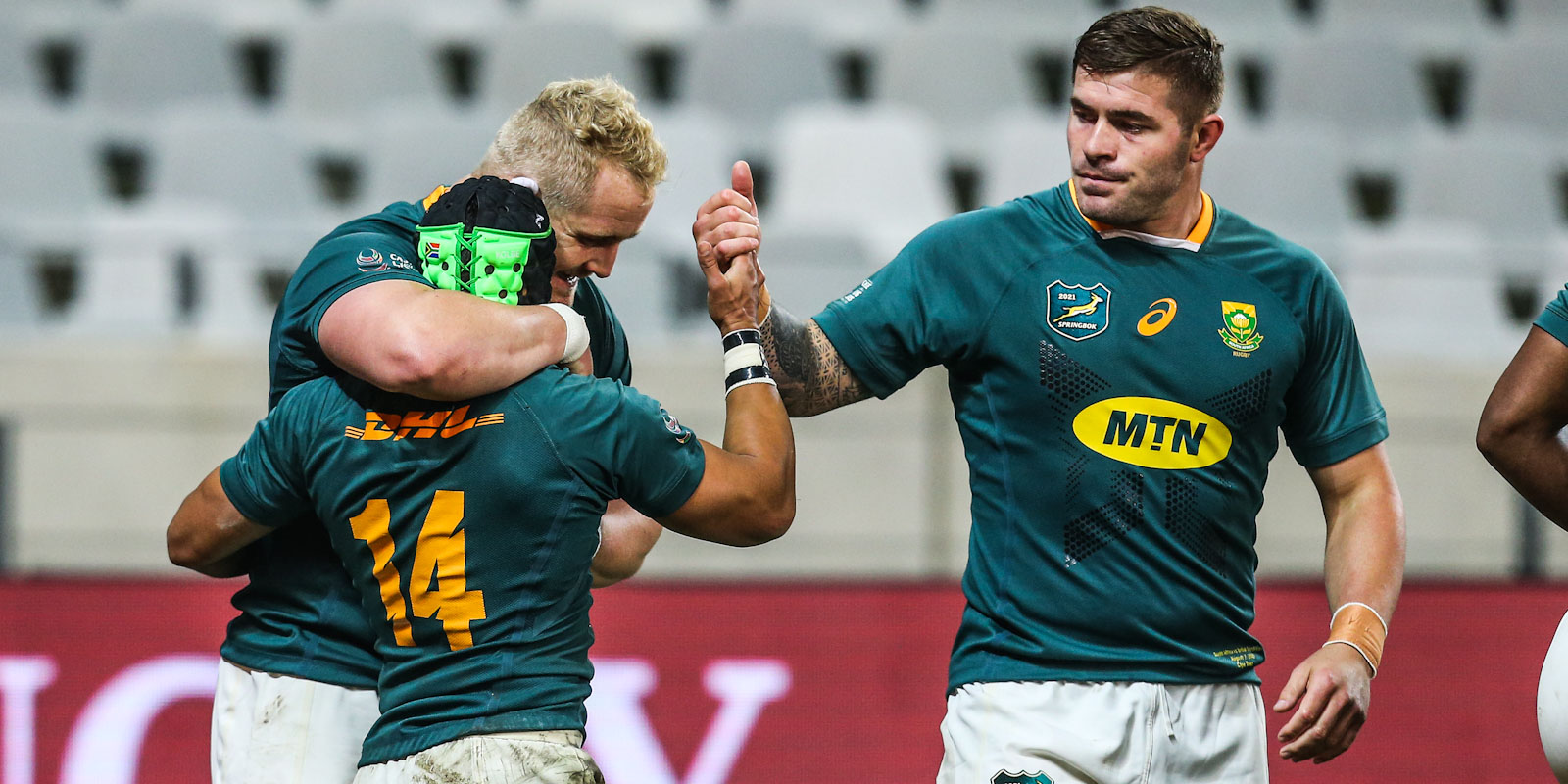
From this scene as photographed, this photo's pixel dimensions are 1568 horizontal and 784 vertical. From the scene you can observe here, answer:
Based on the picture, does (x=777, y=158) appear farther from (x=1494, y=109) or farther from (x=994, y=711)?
(x=994, y=711)

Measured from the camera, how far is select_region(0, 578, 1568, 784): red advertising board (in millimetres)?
4801

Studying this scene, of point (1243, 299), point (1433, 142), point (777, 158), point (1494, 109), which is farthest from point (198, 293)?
point (1494, 109)

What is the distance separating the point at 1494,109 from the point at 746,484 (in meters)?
7.44

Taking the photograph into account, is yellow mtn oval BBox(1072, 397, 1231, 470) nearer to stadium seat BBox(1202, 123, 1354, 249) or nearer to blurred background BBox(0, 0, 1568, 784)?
blurred background BBox(0, 0, 1568, 784)

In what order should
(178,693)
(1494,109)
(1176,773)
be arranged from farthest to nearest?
(1494,109) < (178,693) < (1176,773)

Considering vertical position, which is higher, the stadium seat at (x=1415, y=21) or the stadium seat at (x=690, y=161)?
the stadium seat at (x=1415, y=21)

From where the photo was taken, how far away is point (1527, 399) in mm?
2676

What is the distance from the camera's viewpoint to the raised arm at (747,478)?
2322 mm

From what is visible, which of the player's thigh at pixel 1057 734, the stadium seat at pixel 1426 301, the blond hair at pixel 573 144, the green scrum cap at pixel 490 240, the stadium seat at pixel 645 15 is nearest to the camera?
the green scrum cap at pixel 490 240

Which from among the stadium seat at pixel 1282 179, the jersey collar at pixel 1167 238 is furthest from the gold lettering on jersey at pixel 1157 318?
the stadium seat at pixel 1282 179

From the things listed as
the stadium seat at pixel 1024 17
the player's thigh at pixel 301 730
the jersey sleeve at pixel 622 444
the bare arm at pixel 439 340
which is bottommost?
the player's thigh at pixel 301 730

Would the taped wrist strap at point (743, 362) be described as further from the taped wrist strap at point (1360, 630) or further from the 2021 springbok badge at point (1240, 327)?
the taped wrist strap at point (1360, 630)

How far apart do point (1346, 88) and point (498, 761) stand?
7.43 meters

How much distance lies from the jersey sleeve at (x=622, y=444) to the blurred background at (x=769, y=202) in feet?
8.81
